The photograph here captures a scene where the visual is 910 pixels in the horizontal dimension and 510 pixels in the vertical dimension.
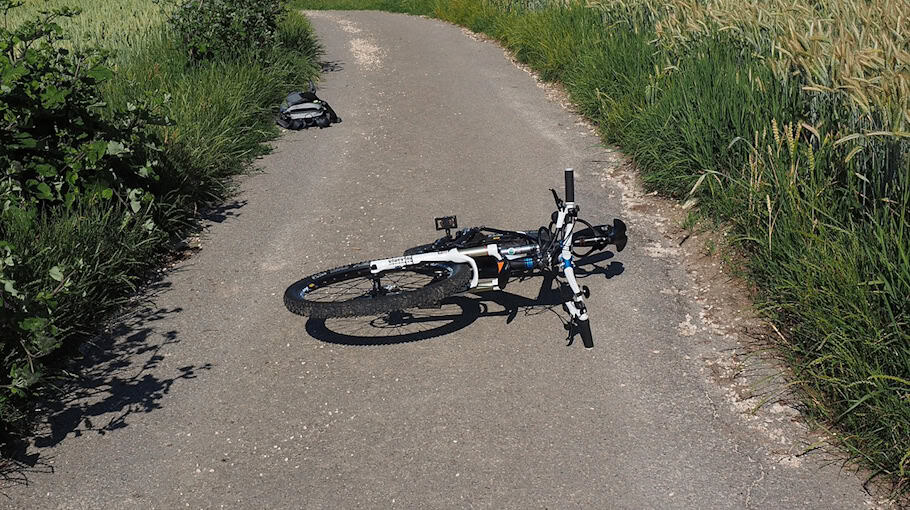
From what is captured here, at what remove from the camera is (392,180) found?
8969 millimetres

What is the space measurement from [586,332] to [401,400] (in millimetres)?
1231

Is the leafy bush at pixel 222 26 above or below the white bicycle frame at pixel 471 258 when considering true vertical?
above

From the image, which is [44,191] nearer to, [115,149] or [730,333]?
[115,149]

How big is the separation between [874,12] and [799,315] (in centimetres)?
317

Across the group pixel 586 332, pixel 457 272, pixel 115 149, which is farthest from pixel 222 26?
pixel 586 332

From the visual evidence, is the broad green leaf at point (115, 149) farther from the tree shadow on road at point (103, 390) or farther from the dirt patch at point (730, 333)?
the dirt patch at point (730, 333)

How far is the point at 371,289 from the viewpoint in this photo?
5730mm

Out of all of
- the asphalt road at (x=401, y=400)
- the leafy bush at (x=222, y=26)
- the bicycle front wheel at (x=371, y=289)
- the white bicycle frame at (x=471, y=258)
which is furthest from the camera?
the leafy bush at (x=222, y=26)

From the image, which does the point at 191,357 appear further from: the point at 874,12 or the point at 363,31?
the point at 363,31

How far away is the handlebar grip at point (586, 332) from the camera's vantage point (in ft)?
17.3

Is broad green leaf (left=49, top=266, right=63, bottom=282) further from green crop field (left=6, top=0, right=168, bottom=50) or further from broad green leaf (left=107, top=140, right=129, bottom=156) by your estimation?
green crop field (left=6, top=0, right=168, bottom=50)

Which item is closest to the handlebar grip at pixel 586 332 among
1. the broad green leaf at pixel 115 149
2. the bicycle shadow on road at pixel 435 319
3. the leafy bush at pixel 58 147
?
the bicycle shadow on road at pixel 435 319

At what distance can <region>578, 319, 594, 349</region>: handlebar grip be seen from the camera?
5.28 meters

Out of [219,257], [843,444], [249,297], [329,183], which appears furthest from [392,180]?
[843,444]
